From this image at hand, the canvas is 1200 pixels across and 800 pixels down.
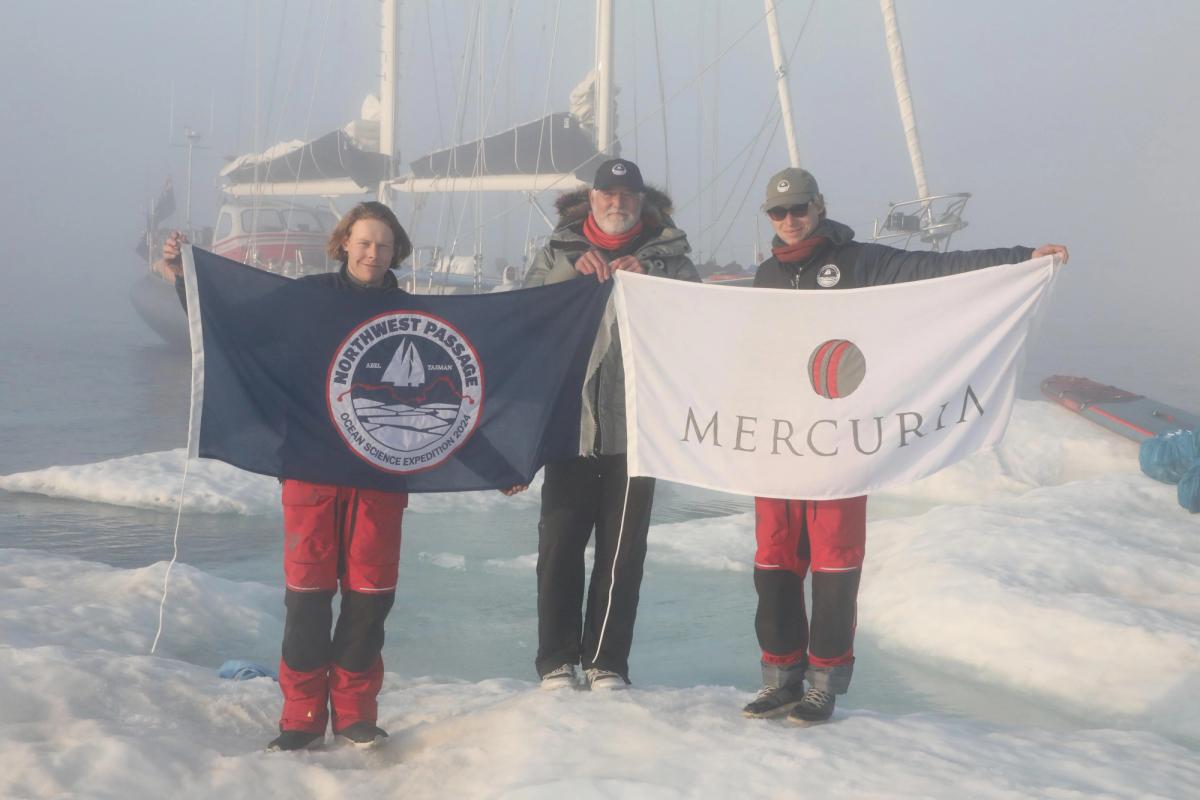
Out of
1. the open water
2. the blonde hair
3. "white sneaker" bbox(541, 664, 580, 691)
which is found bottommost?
the open water

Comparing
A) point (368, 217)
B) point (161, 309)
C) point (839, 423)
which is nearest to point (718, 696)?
point (839, 423)

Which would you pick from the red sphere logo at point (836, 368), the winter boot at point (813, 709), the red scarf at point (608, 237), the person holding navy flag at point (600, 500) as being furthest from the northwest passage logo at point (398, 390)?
the winter boot at point (813, 709)

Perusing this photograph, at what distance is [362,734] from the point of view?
10.6 ft

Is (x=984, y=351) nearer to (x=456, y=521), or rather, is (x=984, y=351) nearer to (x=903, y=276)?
(x=903, y=276)

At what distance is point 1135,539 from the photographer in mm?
7246

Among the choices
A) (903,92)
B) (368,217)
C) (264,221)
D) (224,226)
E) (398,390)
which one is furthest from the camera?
(224,226)

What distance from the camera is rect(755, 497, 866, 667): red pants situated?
3.34 m

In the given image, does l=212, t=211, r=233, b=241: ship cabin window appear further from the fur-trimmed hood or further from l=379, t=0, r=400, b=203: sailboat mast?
the fur-trimmed hood

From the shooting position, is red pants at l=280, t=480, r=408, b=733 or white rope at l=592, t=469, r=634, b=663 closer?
red pants at l=280, t=480, r=408, b=733

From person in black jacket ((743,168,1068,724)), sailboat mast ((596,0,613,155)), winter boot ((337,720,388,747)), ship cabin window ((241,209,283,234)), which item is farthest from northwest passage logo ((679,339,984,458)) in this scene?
ship cabin window ((241,209,283,234))

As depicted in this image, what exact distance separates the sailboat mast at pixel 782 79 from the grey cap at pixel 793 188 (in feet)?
53.2

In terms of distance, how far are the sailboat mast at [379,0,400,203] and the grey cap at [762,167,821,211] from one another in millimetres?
25609

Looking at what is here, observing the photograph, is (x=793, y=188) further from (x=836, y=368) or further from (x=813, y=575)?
(x=813, y=575)

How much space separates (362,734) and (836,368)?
2.06 meters
